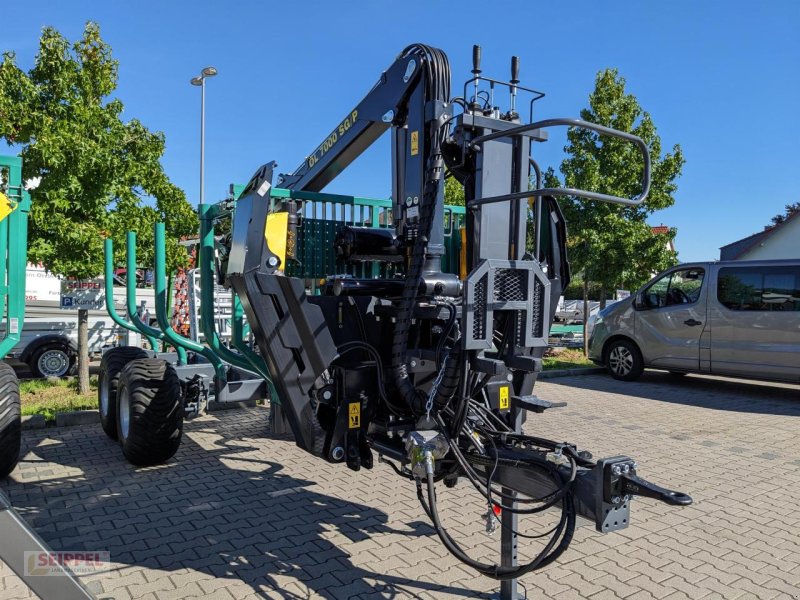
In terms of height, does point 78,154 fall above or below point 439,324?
above

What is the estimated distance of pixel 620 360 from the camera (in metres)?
11.5

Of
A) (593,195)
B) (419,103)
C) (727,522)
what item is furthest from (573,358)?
(593,195)

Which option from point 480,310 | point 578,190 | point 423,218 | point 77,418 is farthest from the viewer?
point 77,418

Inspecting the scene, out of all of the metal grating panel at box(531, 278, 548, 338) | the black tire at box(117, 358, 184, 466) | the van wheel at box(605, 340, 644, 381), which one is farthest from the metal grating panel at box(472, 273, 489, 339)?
the van wheel at box(605, 340, 644, 381)

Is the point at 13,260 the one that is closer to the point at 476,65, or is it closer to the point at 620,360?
the point at 476,65

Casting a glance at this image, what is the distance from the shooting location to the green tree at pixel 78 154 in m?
7.97

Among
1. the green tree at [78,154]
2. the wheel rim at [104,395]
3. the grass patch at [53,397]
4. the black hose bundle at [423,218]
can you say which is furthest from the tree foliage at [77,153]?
the black hose bundle at [423,218]

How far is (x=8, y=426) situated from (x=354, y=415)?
3261 mm

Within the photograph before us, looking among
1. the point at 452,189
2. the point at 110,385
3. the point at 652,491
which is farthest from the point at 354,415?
the point at 452,189

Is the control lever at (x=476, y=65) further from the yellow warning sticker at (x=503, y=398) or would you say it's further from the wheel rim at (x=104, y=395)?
the wheel rim at (x=104, y=395)

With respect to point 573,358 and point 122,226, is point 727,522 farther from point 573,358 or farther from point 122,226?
point 573,358

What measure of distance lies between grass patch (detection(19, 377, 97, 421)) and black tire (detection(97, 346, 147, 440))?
1.09 metres

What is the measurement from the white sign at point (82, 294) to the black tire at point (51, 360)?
73 cm

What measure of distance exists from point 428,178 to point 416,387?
4.26ft
